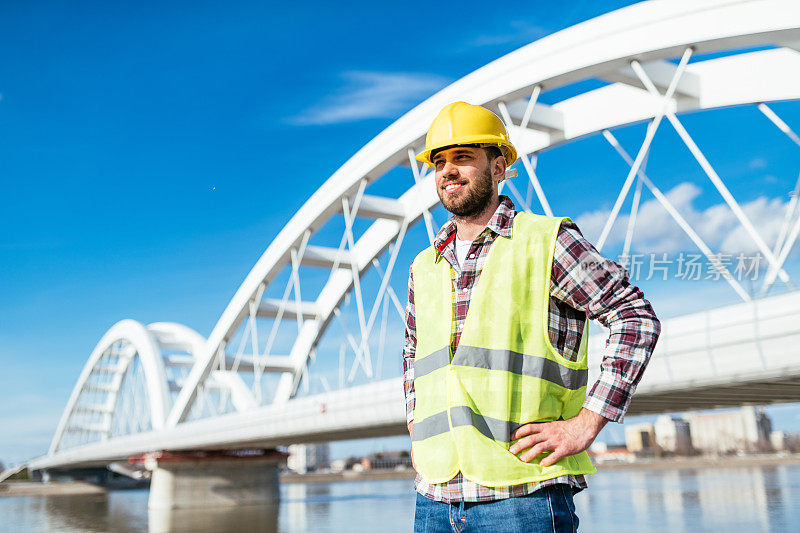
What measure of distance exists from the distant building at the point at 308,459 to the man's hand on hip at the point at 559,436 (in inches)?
4509

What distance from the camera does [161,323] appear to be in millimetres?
42219

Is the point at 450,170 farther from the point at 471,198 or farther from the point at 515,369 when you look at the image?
the point at 515,369

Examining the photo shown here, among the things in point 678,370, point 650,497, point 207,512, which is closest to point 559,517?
point 678,370

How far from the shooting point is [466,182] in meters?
2.15

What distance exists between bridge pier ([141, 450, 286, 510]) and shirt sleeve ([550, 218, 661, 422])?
3181 centimetres

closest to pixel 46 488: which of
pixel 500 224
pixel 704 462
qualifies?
pixel 704 462

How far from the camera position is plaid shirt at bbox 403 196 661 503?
1815 mm

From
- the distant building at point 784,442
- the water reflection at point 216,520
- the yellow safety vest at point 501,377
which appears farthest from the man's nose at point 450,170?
the distant building at point 784,442

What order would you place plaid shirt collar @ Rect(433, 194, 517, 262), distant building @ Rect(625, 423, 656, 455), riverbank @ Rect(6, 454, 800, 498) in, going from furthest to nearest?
distant building @ Rect(625, 423, 656, 455)
riverbank @ Rect(6, 454, 800, 498)
plaid shirt collar @ Rect(433, 194, 517, 262)

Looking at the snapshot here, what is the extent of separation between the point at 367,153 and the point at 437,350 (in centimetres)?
1602

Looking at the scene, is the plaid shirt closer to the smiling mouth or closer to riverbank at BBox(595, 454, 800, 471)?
the smiling mouth

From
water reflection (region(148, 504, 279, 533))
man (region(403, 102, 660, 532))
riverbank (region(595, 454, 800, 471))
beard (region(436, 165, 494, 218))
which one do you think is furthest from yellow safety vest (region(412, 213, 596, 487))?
riverbank (region(595, 454, 800, 471))

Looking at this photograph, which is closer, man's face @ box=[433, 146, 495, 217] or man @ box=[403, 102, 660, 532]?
man @ box=[403, 102, 660, 532]

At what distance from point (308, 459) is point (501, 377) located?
455ft
